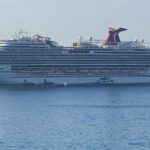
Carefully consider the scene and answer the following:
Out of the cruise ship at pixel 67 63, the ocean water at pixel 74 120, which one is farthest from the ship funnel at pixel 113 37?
the ocean water at pixel 74 120

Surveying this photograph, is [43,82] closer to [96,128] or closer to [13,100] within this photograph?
[13,100]

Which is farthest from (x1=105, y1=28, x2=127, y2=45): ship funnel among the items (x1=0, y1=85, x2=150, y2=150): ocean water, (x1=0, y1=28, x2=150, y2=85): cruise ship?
(x1=0, y1=85, x2=150, y2=150): ocean water

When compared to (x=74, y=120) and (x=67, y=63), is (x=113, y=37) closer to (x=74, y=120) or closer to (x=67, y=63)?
(x=67, y=63)

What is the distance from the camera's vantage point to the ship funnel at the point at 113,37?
320 feet

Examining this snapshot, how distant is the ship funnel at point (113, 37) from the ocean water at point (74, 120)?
72.3ft

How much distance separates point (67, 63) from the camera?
90.8m

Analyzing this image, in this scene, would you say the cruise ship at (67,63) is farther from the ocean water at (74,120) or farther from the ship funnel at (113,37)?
the ocean water at (74,120)

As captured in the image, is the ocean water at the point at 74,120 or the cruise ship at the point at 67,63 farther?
the cruise ship at the point at 67,63

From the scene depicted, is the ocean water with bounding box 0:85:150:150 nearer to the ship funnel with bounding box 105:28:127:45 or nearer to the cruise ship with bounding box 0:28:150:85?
the cruise ship with bounding box 0:28:150:85

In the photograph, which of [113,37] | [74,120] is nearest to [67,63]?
[113,37]

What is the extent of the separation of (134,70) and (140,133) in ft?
165

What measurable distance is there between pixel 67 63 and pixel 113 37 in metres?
10.4

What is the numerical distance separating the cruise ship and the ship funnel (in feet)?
6.09

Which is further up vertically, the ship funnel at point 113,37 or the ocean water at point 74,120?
the ship funnel at point 113,37
